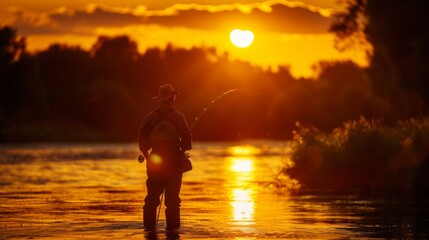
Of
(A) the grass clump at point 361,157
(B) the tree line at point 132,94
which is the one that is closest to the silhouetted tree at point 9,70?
(B) the tree line at point 132,94

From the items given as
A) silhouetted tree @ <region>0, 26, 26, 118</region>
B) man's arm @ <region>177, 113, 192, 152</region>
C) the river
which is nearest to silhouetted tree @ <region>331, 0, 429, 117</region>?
the river

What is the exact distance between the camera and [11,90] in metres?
83.7

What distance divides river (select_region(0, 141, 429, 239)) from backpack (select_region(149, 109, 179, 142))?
1308mm

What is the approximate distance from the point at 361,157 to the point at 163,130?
12.1 m

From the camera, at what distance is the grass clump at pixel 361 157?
91.9 feet

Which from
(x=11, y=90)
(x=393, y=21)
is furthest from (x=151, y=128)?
(x=11, y=90)

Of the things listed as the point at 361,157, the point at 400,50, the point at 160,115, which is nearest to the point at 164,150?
the point at 160,115

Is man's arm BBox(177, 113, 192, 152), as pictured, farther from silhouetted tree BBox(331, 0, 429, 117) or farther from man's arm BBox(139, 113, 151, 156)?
silhouetted tree BBox(331, 0, 429, 117)

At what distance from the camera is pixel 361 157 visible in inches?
1158

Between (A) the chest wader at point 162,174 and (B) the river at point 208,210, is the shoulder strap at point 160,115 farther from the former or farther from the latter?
(B) the river at point 208,210

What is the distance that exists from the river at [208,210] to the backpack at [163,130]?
131cm

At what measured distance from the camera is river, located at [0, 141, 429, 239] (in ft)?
56.2

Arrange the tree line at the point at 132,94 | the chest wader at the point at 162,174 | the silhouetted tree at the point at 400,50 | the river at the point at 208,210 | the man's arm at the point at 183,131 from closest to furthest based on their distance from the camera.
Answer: the river at the point at 208,210 < the chest wader at the point at 162,174 < the man's arm at the point at 183,131 < the silhouetted tree at the point at 400,50 < the tree line at the point at 132,94

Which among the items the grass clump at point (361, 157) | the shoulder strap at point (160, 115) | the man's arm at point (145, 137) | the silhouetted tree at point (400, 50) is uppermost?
the silhouetted tree at point (400, 50)
